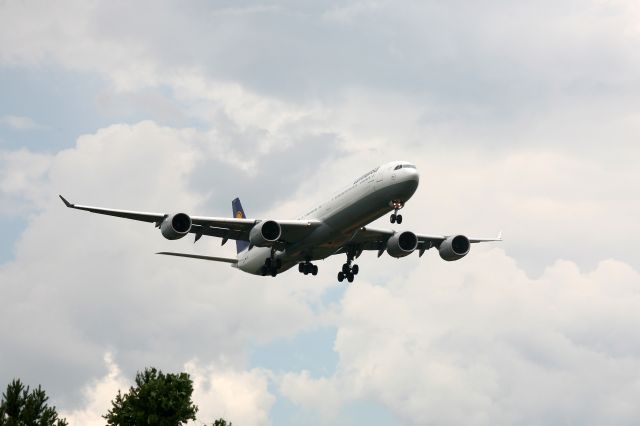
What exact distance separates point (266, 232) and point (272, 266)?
5721mm

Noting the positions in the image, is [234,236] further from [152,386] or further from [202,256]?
[152,386]

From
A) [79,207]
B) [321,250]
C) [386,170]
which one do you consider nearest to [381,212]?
[386,170]

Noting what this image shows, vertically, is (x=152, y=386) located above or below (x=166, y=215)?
below

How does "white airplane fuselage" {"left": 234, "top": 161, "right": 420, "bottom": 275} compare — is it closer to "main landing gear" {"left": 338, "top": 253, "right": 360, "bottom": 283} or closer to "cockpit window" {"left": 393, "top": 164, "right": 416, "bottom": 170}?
"cockpit window" {"left": 393, "top": 164, "right": 416, "bottom": 170}

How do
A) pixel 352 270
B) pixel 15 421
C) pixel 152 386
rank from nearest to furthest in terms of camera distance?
pixel 15 421 < pixel 152 386 < pixel 352 270

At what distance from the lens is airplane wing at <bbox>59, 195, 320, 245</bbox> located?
198 ft

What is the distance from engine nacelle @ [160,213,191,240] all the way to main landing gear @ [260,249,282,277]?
25.0 feet

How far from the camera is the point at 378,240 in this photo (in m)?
68.2

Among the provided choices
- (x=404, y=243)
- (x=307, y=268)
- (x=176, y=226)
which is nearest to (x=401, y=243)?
(x=404, y=243)

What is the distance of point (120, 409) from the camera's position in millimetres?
51531

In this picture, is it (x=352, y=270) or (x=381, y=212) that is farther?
(x=352, y=270)

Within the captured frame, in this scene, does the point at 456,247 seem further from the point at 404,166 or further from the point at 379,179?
the point at 379,179

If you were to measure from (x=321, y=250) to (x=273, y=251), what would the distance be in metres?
3.23

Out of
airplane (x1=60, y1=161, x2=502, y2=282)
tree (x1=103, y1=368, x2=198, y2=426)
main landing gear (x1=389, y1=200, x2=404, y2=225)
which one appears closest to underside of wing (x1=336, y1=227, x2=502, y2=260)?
airplane (x1=60, y1=161, x2=502, y2=282)
